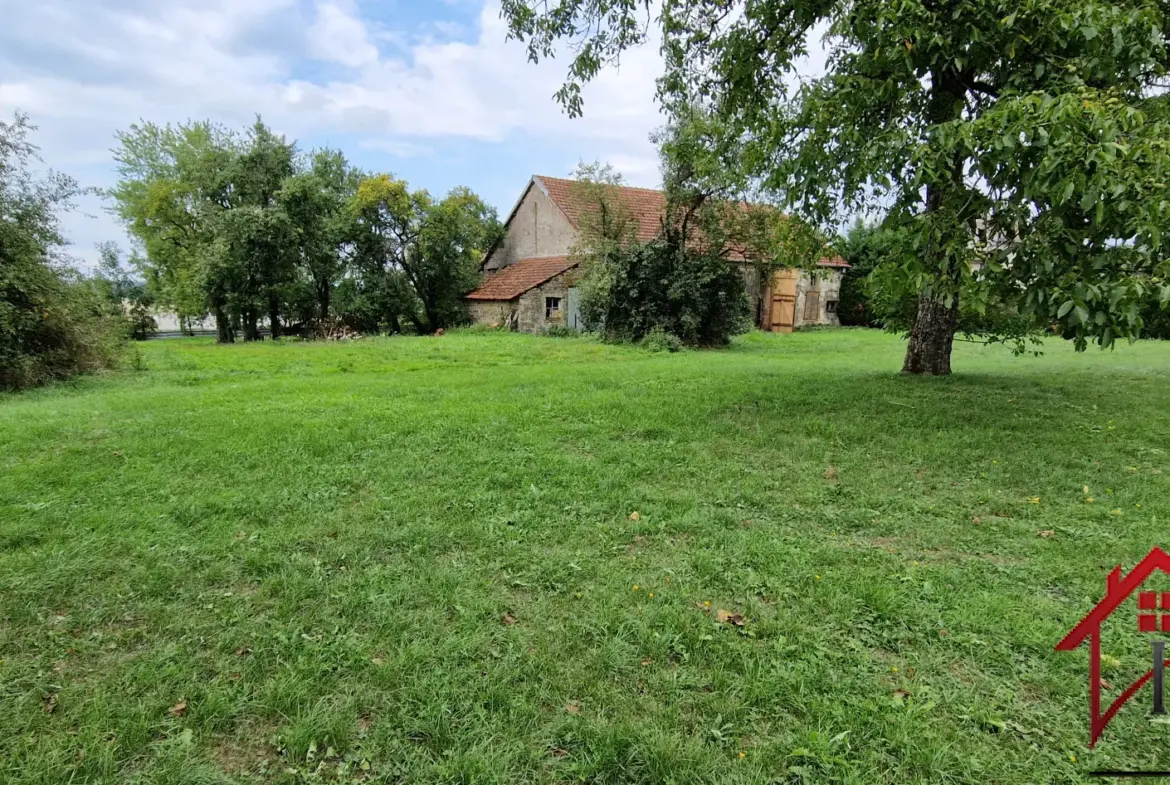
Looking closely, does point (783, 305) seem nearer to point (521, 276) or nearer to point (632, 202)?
point (632, 202)

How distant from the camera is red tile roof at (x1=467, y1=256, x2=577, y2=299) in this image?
22.0m

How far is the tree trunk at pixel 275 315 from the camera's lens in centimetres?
2311

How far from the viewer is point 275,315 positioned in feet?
78.1

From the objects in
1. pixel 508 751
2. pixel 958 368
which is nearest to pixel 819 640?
pixel 508 751

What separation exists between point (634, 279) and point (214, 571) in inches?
589

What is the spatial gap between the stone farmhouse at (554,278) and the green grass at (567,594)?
15205 millimetres

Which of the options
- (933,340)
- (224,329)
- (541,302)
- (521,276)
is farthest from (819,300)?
(224,329)

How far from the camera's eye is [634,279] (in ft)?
56.2

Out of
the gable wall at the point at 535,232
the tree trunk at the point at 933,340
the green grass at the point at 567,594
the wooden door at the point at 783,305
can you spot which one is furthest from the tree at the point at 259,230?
the tree trunk at the point at 933,340

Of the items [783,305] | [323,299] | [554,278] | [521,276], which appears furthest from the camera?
[323,299]

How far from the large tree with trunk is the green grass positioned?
1.60 m

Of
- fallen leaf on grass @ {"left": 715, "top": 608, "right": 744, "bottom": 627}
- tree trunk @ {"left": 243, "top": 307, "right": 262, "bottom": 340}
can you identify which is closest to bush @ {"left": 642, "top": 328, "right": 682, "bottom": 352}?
fallen leaf on grass @ {"left": 715, "top": 608, "right": 744, "bottom": 627}

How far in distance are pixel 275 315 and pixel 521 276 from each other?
394 inches

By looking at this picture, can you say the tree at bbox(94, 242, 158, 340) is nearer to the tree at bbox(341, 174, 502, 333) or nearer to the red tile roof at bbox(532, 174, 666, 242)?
the tree at bbox(341, 174, 502, 333)
